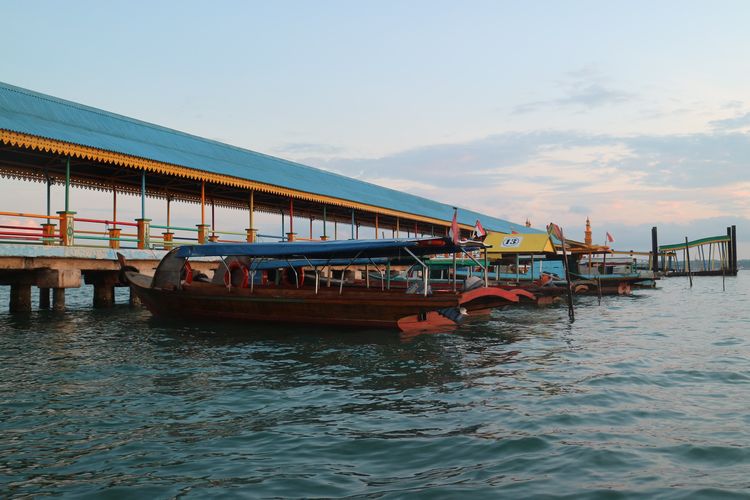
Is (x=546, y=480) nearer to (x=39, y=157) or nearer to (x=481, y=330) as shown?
(x=481, y=330)

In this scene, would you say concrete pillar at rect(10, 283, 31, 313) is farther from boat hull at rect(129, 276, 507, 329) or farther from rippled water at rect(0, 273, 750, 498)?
rippled water at rect(0, 273, 750, 498)

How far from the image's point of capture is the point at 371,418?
6.53 metres

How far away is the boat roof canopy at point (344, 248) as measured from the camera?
519 inches

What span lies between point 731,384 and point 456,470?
5733mm

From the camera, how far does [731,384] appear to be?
8.34m

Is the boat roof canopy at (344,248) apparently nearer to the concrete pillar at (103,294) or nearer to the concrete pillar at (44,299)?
the concrete pillar at (103,294)

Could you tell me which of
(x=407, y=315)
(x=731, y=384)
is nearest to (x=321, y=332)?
(x=407, y=315)

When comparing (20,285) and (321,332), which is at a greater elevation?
(20,285)

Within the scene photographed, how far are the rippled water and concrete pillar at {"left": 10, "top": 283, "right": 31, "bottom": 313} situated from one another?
235 inches

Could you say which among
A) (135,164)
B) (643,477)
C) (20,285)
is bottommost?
(643,477)

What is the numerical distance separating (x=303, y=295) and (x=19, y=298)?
10.0 metres

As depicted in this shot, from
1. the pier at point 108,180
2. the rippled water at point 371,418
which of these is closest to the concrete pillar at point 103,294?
the pier at point 108,180

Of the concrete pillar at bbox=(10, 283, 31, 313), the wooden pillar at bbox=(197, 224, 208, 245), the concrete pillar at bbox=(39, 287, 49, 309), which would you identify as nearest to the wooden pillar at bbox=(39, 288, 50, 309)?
the concrete pillar at bbox=(39, 287, 49, 309)

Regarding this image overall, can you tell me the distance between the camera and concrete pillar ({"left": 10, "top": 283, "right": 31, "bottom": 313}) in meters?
17.3
